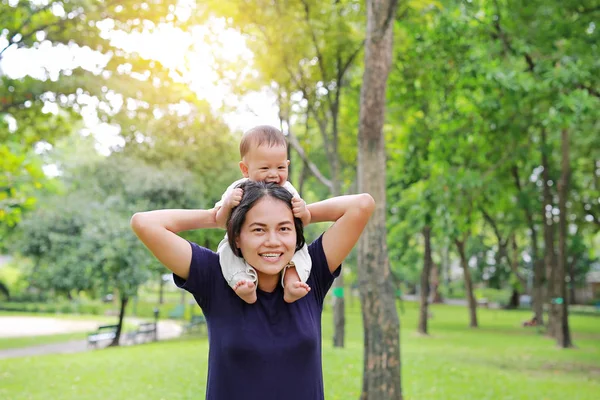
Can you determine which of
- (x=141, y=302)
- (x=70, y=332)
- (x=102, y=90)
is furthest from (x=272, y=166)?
(x=141, y=302)

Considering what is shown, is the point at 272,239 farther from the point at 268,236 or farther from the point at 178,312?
the point at 178,312

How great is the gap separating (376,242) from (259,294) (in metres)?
5.15

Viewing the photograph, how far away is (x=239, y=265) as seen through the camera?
2.17 m

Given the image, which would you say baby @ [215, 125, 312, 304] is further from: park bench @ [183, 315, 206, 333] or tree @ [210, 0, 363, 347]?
park bench @ [183, 315, 206, 333]

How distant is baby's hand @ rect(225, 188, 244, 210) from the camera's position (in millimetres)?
2135

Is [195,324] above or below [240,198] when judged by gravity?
below

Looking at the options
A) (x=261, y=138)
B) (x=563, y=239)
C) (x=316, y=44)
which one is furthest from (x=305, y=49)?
(x=261, y=138)

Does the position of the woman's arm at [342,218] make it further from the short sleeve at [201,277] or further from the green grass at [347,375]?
the green grass at [347,375]

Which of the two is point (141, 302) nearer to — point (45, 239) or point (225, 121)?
point (45, 239)

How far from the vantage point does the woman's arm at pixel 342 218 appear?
223 cm

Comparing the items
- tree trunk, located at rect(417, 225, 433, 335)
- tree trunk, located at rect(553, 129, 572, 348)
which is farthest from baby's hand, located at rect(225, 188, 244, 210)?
tree trunk, located at rect(417, 225, 433, 335)

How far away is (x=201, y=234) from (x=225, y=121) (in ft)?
13.5

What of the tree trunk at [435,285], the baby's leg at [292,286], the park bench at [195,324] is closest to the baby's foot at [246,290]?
the baby's leg at [292,286]

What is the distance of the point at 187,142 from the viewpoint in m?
20.1
